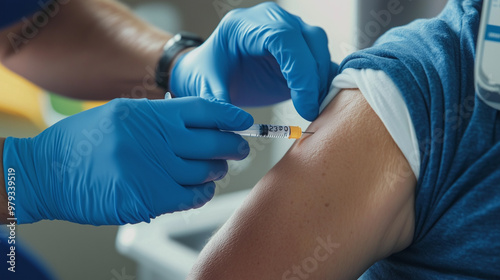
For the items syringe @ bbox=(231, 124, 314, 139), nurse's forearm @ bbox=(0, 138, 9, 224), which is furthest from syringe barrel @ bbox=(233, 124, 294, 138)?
nurse's forearm @ bbox=(0, 138, 9, 224)

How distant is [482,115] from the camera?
80 centimetres

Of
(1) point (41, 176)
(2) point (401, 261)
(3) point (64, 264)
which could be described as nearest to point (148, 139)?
(1) point (41, 176)

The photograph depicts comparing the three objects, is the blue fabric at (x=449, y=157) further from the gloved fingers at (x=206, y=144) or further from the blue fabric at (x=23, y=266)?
the blue fabric at (x=23, y=266)

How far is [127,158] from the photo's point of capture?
92 cm

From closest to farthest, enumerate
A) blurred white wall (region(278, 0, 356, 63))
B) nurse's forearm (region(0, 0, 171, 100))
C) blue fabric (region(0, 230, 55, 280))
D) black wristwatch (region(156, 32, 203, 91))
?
blue fabric (region(0, 230, 55, 280)), black wristwatch (region(156, 32, 203, 91)), nurse's forearm (region(0, 0, 171, 100)), blurred white wall (region(278, 0, 356, 63))

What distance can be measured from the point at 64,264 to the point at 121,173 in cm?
175

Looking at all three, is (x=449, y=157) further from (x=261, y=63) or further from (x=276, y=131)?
(x=261, y=63)

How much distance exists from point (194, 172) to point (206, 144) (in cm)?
6

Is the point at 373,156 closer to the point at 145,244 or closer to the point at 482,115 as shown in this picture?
the point at 482,115

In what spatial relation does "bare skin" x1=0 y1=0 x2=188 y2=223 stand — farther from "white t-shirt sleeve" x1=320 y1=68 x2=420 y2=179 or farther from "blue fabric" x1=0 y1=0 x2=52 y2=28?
"white t-shirt sleeve" x1=320 y1=68 x2=420 y2=179

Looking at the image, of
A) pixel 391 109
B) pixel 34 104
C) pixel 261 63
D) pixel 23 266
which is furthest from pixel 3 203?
pixel 34 104

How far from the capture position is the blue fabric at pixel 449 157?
0.78 metres

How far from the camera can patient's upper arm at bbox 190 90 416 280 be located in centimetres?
82

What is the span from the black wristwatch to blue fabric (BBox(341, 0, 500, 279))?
0.65m
